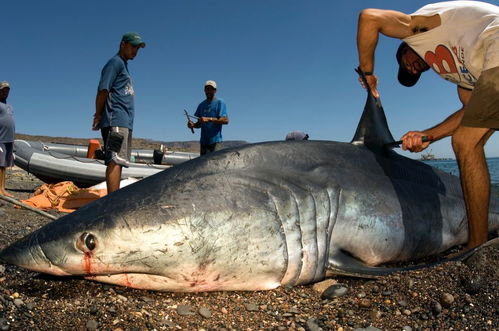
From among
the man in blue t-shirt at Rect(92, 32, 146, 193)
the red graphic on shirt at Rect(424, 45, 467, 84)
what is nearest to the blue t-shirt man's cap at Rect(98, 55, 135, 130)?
the man in blue t-shirt at Rect(92, 32, 146, 193)

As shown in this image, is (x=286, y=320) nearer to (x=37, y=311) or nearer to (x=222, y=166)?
(x=222, y=166)

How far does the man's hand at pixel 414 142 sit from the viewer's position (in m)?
3.15

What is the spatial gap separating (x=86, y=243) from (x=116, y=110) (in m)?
3.29

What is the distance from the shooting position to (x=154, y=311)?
199cm

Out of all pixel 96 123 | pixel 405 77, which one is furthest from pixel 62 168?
pixel 405 77

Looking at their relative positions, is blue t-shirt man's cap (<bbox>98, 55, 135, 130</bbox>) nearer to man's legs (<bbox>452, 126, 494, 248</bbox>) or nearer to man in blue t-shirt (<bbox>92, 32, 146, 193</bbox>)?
man in blue t-shirt (<bbox>92, 32, 146, 193</bbox>)

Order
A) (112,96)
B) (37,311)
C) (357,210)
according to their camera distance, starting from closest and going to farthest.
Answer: (37,311)
(357,210)
(112,96)

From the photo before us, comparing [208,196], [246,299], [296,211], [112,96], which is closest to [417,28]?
[296,211]

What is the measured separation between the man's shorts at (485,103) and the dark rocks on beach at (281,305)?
0.89 metres

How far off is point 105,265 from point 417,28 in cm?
262

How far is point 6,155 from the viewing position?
23.2ft

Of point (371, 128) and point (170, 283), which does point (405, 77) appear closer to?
point (371, 128)

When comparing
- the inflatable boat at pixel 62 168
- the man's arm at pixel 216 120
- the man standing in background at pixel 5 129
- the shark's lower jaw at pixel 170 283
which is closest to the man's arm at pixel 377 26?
the shark's lower jaw at pixel 170 283

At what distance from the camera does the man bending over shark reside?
2665mm
